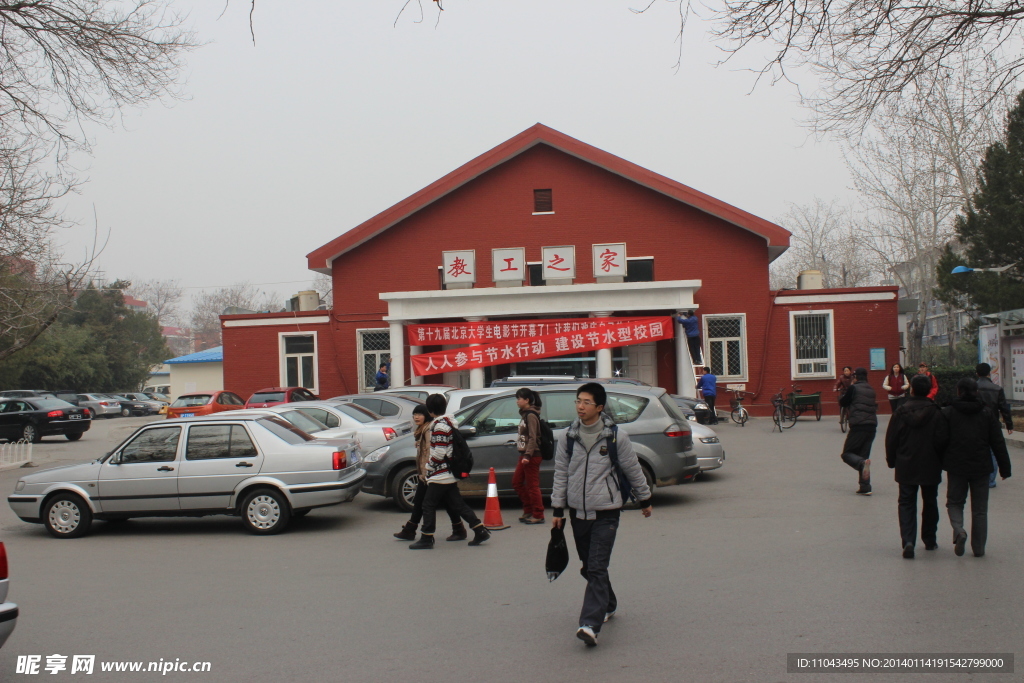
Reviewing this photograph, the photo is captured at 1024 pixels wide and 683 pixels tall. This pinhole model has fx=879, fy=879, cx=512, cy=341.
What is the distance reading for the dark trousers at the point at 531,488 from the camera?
10242 mm

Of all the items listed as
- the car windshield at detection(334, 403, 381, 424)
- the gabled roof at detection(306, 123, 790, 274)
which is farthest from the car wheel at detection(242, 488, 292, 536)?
the gabled roof at detection(306, 123, 790, 274)

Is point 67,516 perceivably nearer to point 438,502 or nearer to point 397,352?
point 438,502

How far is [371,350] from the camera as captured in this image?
29.8m

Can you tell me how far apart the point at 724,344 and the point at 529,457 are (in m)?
19.3

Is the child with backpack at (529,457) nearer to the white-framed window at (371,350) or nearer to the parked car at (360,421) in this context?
the parked car at (360,421)

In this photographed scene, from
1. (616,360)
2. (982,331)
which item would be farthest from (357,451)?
(982,331)

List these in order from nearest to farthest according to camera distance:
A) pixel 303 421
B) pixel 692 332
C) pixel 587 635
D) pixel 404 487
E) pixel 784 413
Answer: pixel 587 635 → pixel 404 487 → pixel 303 421 → pixel 784 413 → pixel 692 332

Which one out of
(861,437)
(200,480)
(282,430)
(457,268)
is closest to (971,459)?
(861,437)

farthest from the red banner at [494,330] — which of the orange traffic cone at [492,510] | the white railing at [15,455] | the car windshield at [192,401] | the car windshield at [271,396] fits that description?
the orange traffic cone at [492,510]

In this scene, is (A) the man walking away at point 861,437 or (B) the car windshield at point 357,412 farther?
(B) the car windshield at point 357,412

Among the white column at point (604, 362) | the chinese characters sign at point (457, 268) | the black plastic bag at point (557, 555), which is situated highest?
the chinese characters sign at point (457, 268)

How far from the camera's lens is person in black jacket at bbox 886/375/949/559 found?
25.4 ft

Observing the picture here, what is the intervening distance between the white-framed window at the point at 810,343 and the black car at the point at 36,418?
73.4 ft

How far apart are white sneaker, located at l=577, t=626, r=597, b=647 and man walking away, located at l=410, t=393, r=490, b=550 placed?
3693mm
